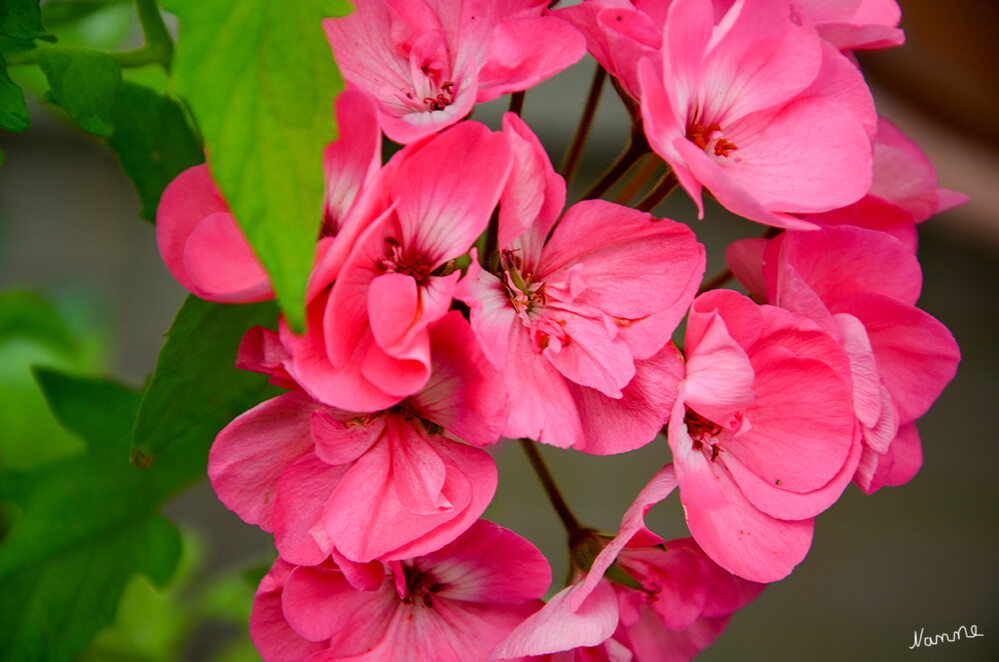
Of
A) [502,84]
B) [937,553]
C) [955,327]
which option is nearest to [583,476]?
[937,553]

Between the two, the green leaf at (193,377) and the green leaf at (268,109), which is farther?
the green leaf at (193,377)

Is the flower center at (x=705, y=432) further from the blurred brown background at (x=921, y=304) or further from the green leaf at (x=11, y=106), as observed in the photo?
the blurred brown background at (x=921, y=304)

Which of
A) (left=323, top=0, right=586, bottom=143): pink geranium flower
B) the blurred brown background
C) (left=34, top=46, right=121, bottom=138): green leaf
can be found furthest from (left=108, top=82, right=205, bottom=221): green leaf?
the blurred brown background

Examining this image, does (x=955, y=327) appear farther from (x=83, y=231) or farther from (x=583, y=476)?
(x=83, y=231)
